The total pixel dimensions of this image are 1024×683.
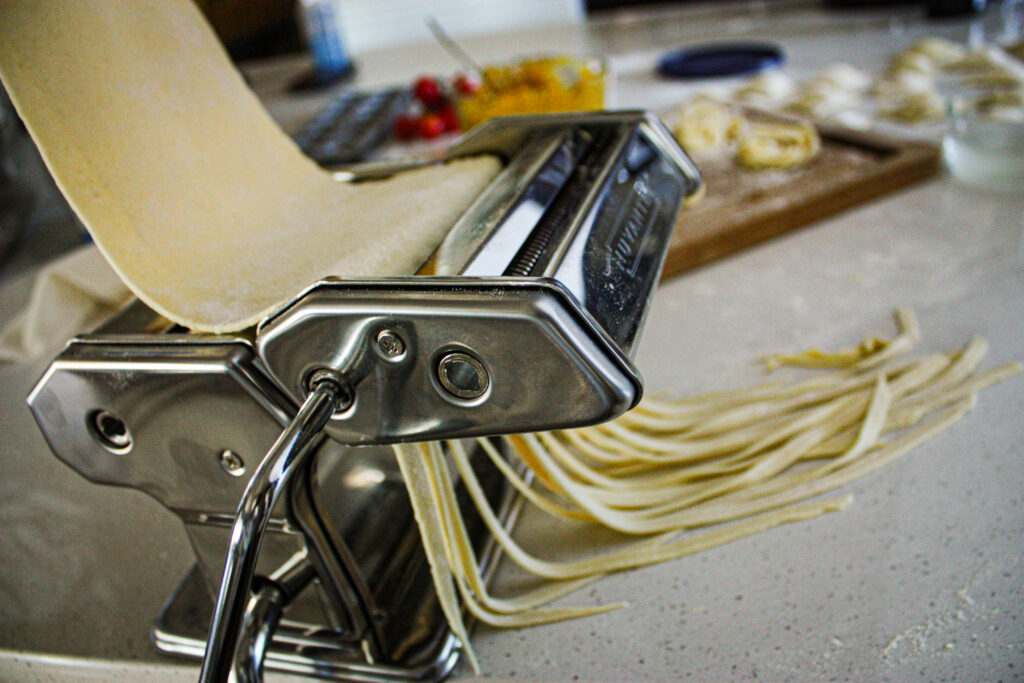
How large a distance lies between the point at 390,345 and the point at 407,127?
1.24m

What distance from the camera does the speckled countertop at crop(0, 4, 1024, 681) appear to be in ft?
1.59

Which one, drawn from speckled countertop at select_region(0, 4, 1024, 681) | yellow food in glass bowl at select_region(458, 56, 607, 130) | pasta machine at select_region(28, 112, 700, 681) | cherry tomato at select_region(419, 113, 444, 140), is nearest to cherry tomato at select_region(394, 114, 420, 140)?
cherry tomato at select_region(419, 113, 444, 140)

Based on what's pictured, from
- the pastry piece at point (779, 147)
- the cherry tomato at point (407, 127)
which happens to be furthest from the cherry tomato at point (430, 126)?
the pastry piece at point (779, 147)

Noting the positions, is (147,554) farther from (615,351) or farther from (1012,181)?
(1012,181)

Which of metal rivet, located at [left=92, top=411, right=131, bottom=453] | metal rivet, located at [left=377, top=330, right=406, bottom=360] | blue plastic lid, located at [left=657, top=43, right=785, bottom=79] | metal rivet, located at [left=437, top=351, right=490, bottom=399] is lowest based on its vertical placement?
blue plastic lid, located at [left=657, top=43, right=785, bottom=79]

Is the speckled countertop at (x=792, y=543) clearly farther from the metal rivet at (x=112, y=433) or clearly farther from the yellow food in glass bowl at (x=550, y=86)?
the yellow food in glass bowl at (x=550, y=86)

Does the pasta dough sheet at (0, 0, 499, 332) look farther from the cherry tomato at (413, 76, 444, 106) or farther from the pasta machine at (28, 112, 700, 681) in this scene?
the cherry tomato at (413, 76, 444, 106)

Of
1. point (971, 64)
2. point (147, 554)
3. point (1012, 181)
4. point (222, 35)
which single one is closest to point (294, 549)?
point (147, 554)

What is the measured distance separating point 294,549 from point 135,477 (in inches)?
4.2

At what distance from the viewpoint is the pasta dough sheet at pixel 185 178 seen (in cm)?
43

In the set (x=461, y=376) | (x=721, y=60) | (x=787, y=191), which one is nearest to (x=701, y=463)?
(x=461, y=376)

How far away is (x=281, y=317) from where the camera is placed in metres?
0.38

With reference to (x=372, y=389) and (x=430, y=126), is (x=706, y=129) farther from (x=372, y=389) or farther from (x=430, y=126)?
(x=372, y=389)

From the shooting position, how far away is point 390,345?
1.21 ft
